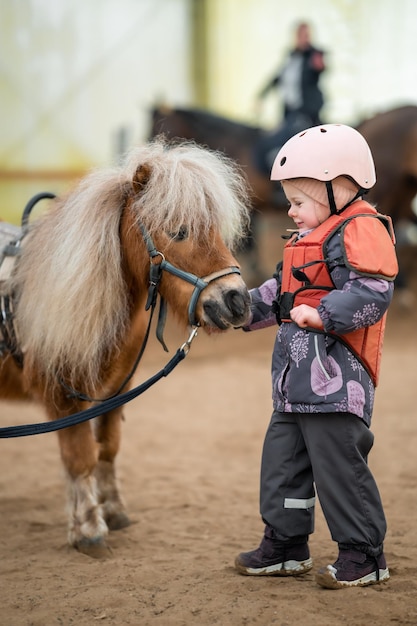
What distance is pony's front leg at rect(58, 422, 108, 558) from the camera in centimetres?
293

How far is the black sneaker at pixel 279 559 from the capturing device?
8.40 feet

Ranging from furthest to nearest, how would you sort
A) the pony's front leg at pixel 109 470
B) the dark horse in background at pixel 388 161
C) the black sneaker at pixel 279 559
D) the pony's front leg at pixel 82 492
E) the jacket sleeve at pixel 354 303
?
the dark horse in background at pixel 388 161 → the pony's front leg at pixel 109 470 → the pony's front leg at pixel 82 492 → the black sneaker at pixel 279 559 → the jacket sleeve at pixel 354 303

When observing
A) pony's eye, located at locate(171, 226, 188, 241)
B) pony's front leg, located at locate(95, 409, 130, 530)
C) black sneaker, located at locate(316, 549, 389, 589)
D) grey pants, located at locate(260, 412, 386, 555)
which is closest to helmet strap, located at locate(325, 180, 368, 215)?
pony's eye, located at locate(171, 226, 188, 241)

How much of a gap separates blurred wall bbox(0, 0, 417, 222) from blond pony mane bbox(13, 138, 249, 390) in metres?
8.05

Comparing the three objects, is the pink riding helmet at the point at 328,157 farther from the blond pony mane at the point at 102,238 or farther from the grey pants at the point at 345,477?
the grey pants at the point at 345,477

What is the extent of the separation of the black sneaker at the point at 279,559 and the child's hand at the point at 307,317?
76 cm

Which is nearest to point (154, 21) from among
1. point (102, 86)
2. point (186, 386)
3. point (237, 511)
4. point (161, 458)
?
point (102, 86)

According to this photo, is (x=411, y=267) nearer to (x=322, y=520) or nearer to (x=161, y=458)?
(x=161, y=458)

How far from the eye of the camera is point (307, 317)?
88.3 inches

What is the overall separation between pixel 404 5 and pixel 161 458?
9411mm

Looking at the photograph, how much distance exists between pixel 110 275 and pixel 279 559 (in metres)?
1.13

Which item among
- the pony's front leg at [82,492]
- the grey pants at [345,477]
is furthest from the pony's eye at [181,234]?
the pony's front leg at [82,492]

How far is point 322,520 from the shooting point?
331 centimetres

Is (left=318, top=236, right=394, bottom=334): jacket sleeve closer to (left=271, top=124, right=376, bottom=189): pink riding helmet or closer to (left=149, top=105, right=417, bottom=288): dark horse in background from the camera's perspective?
(left=271, top=124, right=376, bottom=189): pink riding helmet
